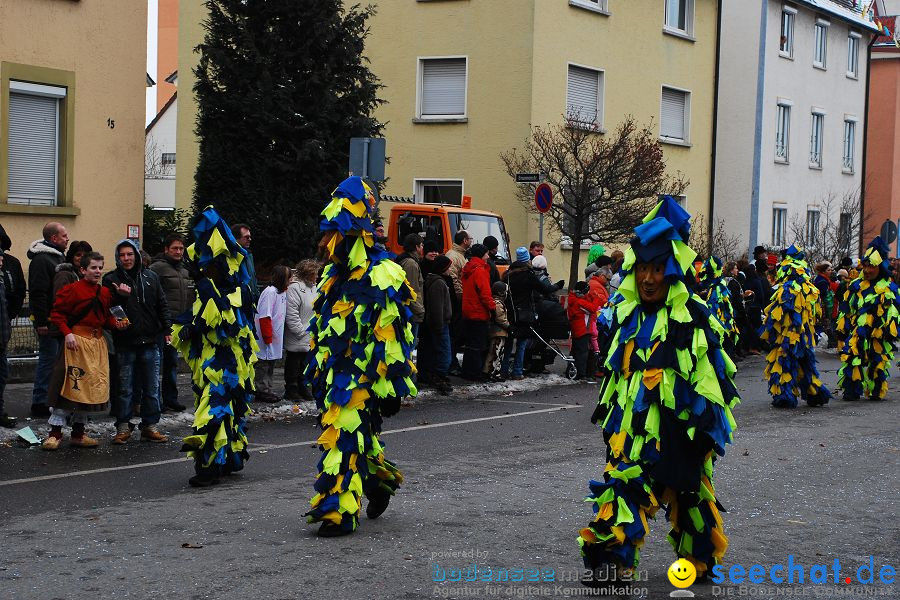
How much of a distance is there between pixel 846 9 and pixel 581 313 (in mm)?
28756

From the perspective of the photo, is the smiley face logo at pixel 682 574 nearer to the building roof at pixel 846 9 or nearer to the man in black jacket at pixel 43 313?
the man in black jacket at pixel 43 313

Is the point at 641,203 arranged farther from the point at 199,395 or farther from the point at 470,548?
the point at 470,548

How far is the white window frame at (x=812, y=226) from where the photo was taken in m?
37.9

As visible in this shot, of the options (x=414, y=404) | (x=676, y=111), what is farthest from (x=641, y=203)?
(x=414, y=404)

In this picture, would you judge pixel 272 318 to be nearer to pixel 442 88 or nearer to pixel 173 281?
pixel 173 281

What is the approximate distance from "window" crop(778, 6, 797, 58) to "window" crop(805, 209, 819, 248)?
5369mm

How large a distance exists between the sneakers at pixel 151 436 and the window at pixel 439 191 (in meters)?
18.6

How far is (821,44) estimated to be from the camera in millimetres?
41219

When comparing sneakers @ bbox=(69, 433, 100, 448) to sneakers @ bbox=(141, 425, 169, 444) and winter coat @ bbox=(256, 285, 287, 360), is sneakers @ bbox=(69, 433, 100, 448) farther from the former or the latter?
winter coat @ bbox=(256, 285, 287, 360)

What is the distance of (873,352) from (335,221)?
35.3 feet

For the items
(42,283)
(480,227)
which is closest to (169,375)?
(42,283)

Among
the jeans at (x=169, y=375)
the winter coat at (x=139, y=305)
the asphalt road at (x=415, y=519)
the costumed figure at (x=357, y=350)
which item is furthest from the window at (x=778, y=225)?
the costumed figure at (x=357, y=350)

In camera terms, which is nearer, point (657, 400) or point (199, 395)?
point (657, 400)

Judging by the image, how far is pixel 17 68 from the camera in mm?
17375
